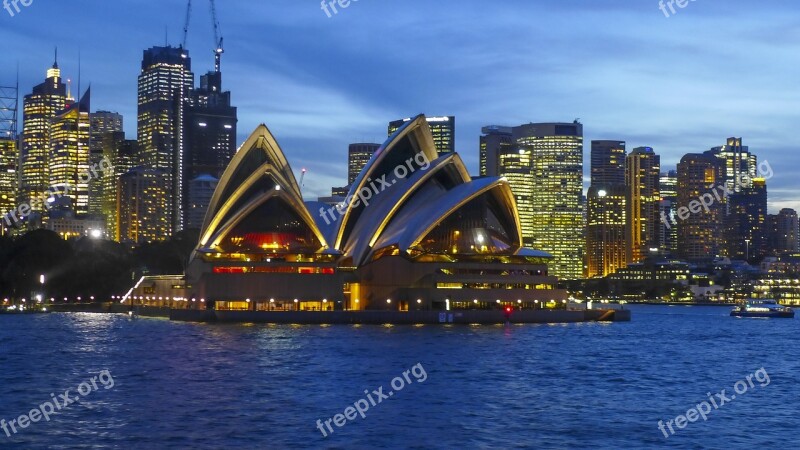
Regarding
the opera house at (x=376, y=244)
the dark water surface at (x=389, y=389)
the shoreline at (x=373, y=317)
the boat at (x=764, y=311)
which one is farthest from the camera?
the boat at (x=764, y=311)

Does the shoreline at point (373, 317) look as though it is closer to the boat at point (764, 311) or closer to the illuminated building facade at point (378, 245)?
the illuminated building facade at point (378, 245)

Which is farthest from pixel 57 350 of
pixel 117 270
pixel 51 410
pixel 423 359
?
pixel 117 270

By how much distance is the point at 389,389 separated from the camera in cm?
4606

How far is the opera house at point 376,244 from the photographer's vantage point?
10125 cm

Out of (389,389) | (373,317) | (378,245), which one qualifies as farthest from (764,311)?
(389,389)

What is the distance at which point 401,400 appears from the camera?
43031 millimetres

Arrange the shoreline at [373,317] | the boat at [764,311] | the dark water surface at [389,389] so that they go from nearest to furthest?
the dark water surface at [389,389]
the shoreline at [373,317]
the boat at [764,311]

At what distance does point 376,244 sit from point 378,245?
661 mm

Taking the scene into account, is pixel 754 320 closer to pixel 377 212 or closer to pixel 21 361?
pixel 377 212

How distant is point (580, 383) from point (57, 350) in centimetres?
3054

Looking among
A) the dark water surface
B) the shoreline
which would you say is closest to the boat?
the shoreline

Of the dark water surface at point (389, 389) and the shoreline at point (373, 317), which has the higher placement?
the shoreline at point (373, 317)

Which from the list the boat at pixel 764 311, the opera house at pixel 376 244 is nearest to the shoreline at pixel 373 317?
the opera house at pixel 376 244

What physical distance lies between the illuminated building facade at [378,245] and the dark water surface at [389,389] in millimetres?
18517
